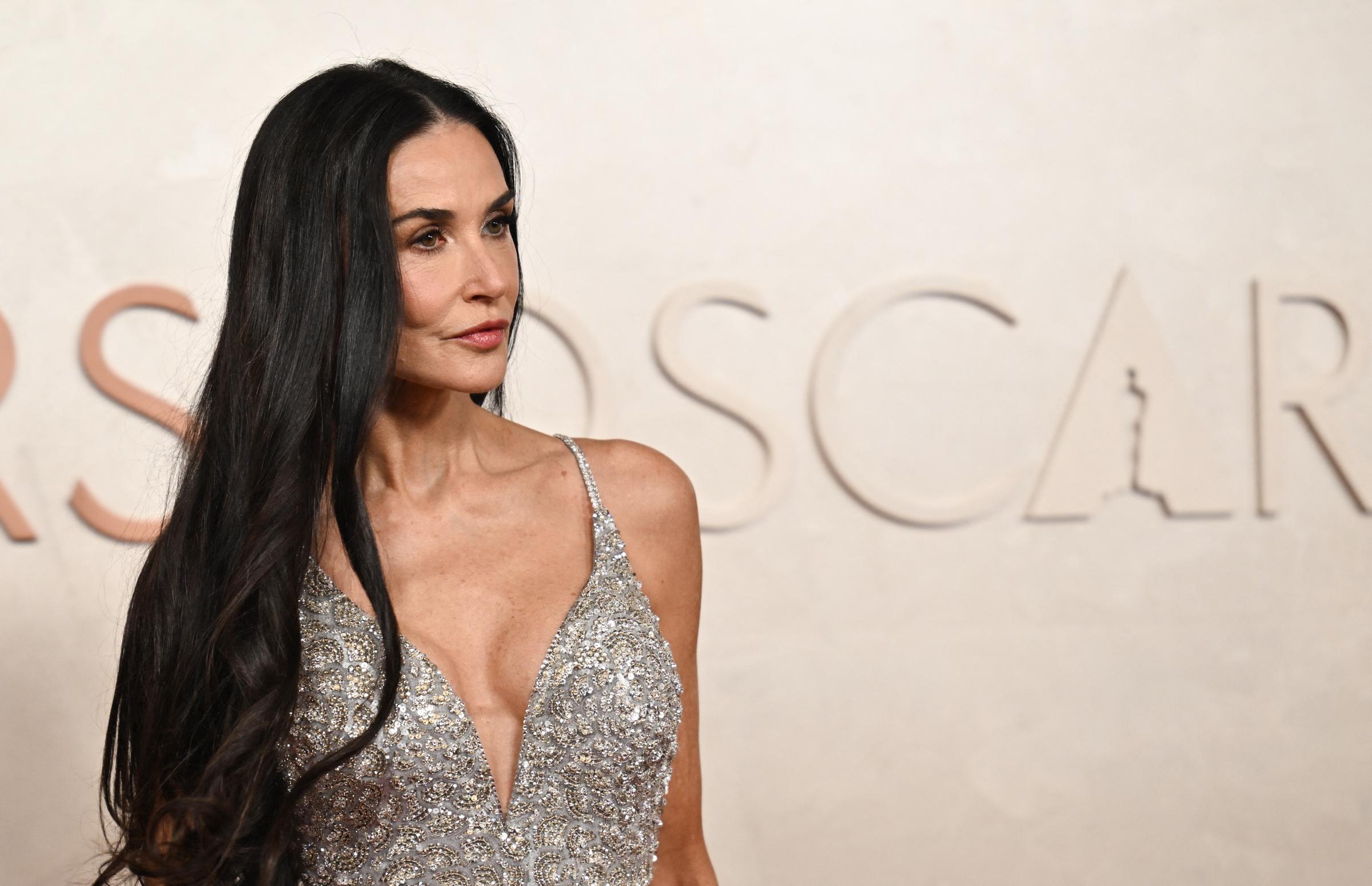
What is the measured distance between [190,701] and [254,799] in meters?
0.14

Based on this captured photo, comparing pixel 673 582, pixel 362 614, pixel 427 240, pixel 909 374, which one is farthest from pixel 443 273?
pixel 909 374

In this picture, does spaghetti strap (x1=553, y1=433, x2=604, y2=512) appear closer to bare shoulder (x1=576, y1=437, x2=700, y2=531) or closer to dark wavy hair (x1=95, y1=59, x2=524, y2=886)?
bare shoulder (x1=576, y1=437, x2=700, y2=531)

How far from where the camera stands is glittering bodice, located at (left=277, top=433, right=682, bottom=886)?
159 centimetres

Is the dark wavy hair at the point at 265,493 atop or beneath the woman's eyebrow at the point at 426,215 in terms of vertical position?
beneath

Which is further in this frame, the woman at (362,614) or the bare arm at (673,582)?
the bare arm at (673,582)

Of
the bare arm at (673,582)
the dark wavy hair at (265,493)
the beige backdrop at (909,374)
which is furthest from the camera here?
the beige backdrop at (909,374)

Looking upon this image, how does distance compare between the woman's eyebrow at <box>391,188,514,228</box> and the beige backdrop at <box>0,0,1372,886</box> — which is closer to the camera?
the woman's eyebrow at <box>391,188,514,228</box>

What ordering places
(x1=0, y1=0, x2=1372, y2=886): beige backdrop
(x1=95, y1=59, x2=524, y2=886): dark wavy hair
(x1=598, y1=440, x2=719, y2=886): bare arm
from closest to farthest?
1. (x1=95, y1=59, x2=524, y2=886): dark wavy hair
2. (x1=598, y1=440, x2=719, y2=886): bare arm
3. (x1=0, y1=0, x2=1372, y2=886): beige backdrop

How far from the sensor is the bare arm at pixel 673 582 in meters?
1.81

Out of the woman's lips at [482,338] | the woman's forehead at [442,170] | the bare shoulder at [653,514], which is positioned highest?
the woman's forehead at [442,170]

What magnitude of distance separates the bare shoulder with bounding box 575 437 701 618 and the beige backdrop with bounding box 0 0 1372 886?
915 millimetres

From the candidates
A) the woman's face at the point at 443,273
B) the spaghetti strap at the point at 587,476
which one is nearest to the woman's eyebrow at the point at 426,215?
the woman's face at the point at 443,273

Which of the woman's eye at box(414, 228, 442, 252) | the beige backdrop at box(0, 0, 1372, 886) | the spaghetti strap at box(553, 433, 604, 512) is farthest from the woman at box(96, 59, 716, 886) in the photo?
the beige backdrop at box(0, 0, 1372, 886)

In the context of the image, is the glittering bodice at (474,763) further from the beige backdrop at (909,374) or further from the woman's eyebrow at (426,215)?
the beige backdrop at (909,374)
